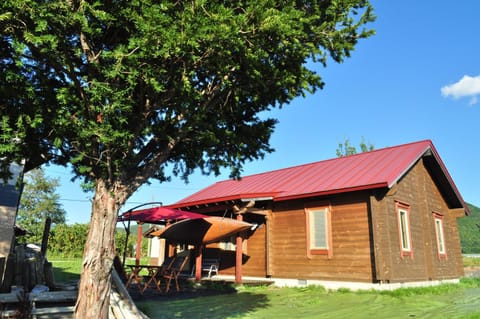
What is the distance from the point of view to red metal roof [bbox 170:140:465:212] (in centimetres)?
1144

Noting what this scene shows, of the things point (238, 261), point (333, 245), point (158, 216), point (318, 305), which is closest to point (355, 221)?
point (333, 245)

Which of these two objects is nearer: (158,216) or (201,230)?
(158,216)

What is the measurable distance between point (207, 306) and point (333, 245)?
5.20 m

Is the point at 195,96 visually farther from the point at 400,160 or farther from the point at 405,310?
the point at 400,160

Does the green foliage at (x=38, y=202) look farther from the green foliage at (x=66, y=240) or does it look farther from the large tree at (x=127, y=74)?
the large tree at (x=127, y=74)

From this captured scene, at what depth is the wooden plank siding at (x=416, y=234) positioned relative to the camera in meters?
10.8

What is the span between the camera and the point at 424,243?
13.3m

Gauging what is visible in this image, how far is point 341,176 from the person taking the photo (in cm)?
A: 1293

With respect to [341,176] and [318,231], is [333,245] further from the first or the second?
[341,176]

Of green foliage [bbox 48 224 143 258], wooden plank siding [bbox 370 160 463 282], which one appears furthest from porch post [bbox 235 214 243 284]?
green foliage [bbox 48 224 143 258]

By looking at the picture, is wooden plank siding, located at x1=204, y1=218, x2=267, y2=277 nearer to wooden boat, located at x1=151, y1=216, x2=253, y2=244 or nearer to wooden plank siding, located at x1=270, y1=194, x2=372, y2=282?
wooden plank siding, located at x1=270, y1=194, x2=372, y2=282

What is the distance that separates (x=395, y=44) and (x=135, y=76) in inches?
440

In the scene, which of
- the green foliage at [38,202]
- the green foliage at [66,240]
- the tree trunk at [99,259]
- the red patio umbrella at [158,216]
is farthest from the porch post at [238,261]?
the green foliage at [38,202]

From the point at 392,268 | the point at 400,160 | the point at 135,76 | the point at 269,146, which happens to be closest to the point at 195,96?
the point at 135,76
